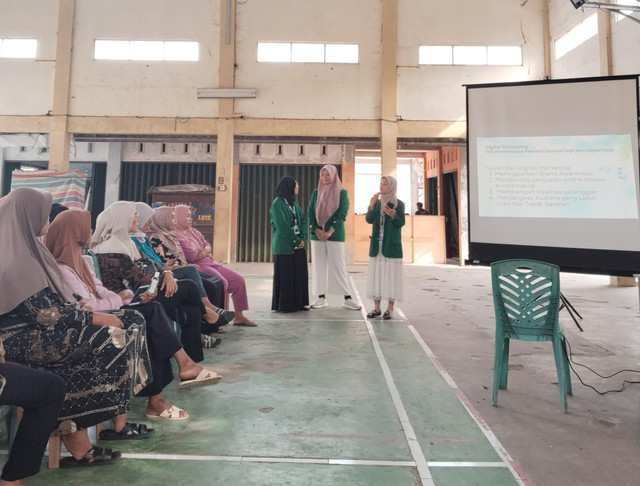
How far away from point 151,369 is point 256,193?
879 cm

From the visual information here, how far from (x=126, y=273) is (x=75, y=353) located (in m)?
A: 0.96

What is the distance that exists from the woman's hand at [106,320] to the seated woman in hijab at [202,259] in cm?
176

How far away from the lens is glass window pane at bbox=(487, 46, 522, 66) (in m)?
8.59

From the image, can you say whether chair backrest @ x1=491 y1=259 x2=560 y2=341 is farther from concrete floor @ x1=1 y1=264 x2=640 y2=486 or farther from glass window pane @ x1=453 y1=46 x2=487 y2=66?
glass window pane @ x1=453 y1=46 x2=487 y2=66

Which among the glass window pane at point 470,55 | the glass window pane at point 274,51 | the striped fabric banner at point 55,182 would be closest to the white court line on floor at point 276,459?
the striped fabric banner at point 55,182

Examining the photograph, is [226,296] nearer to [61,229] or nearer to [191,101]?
[61,229]

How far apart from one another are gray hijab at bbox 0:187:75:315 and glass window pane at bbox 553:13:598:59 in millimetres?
8593

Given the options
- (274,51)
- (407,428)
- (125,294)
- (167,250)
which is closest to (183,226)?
(167,250)

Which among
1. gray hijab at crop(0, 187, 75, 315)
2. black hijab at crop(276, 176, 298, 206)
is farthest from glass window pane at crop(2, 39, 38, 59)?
gray hijab at crop(0, 187, 75, 315)

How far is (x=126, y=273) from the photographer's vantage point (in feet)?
7.59

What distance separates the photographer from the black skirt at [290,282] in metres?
4.11

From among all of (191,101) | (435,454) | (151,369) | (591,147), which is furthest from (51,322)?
(191,101)

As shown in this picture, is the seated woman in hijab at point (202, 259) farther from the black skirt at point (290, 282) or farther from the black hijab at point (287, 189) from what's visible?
the black hijab at point (287, 189)

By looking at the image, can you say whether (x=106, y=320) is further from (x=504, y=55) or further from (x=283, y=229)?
(x=504, y=55)
